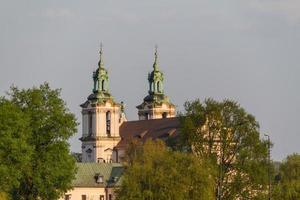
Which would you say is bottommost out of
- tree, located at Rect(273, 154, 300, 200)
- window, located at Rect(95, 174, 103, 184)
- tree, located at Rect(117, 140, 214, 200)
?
tree, located at Rect(117, 140, 214, 200)

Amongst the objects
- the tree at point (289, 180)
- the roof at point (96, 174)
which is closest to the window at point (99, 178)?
the roof at point (96, 174)

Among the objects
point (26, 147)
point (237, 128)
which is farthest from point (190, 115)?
point (26, 147)

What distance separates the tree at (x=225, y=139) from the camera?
389 feet

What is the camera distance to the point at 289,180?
144m

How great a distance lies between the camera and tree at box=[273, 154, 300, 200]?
424 feet

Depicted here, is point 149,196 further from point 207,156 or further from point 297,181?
point 297,181

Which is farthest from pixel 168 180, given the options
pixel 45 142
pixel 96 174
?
pixel 96 174

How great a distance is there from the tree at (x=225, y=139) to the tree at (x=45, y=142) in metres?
14.3

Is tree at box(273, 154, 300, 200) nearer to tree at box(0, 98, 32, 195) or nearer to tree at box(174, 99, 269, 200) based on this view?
tree at box(174, 99, 269, 200)

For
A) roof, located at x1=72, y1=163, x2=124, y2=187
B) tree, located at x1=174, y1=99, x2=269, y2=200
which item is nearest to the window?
roof, located at x1=72, y1=163, x2=124, y2=187

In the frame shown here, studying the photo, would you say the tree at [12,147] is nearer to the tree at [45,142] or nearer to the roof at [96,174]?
the tree at [45,142]

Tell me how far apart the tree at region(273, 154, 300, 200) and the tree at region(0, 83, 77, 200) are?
2480 centimetres

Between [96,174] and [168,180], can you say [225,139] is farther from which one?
[96,174]

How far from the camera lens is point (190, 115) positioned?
4788 inches
